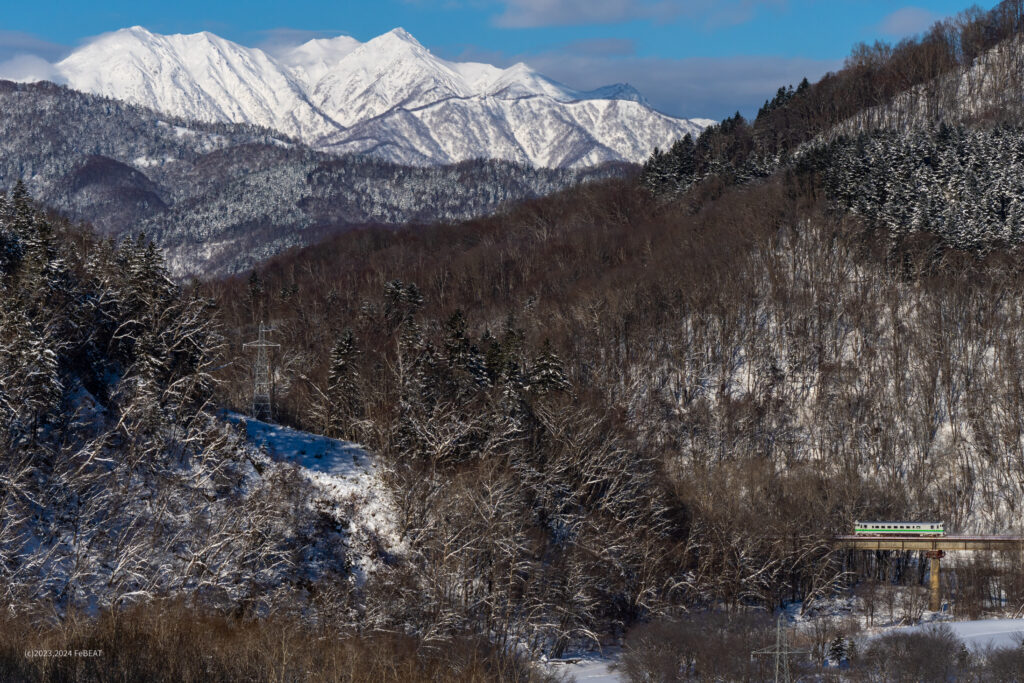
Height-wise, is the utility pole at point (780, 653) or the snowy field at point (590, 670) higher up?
the utility pole at point (780, 653)

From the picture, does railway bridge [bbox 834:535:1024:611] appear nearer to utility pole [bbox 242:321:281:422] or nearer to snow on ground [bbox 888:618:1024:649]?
snow on ground [bbox 888:618:1024:649]

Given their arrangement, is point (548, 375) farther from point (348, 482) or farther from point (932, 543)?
point (932, 543)

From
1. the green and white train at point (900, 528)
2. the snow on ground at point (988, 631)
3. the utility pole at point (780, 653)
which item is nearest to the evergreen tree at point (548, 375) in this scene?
the green and white train at point (900, 528)

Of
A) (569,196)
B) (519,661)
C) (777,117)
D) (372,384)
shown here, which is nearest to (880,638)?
(519,661)

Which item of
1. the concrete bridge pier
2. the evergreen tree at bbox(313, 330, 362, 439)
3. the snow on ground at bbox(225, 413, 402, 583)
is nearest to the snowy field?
the snow on ground at bbox(225, 413, 402, 583)

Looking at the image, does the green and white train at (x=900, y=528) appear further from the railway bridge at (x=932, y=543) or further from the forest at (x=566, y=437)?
the forest at (x=566, y=437)

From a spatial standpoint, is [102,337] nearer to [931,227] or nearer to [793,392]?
[793,392]
